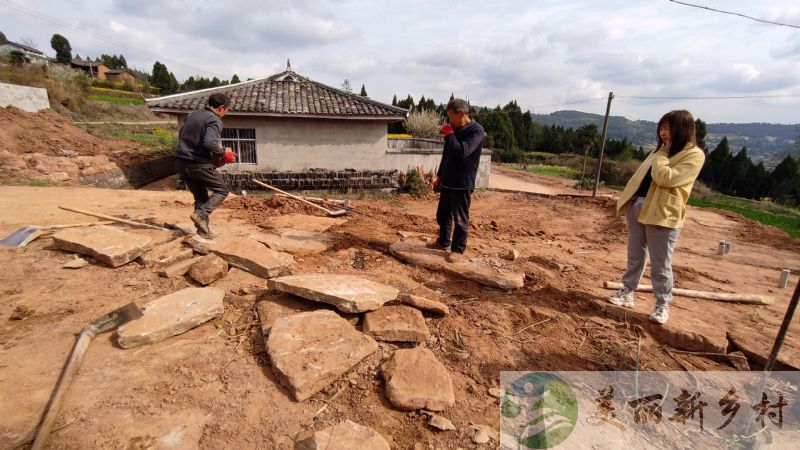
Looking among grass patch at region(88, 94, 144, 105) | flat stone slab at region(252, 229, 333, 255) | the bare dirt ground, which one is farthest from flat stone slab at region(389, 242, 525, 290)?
grass patch at region(88, 94, 144, 105)

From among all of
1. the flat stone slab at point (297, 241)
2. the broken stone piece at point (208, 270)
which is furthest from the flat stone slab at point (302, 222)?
the broken stone piece at point (208, 270)

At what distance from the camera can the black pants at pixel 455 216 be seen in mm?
3900

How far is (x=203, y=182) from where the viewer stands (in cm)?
430

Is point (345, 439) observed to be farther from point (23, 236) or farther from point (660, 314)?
point (23, 236)

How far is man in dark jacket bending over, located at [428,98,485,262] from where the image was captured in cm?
368

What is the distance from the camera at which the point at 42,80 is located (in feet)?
63.1

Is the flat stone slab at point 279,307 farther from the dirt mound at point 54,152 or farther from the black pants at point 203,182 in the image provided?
the dirt mound at point 54,152

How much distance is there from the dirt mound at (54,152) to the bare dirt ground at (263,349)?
5430mm

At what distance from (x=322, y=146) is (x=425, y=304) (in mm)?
10297

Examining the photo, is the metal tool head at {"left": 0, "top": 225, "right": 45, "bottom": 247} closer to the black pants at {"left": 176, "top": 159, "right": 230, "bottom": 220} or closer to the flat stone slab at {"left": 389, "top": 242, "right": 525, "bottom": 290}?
the black pants at {"left": 176, "top": 159, "right": 230, "bottom": 220}

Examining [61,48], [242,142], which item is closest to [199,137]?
[242,142]

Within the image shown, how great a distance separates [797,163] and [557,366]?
33.8m

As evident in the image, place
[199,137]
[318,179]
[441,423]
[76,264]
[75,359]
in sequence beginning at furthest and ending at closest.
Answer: [318,179]
[199,137]
[76,264]
[75,359]
[441,423]

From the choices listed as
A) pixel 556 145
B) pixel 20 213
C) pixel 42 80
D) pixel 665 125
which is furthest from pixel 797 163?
pixel 42 80
